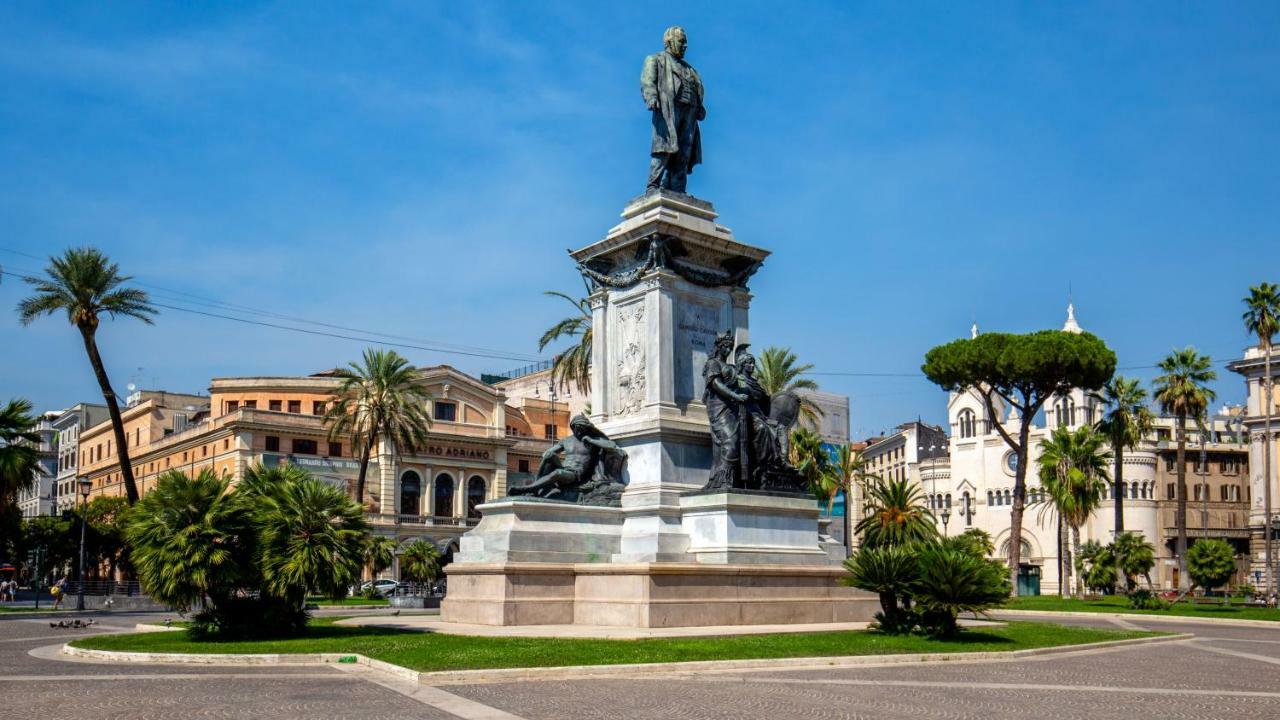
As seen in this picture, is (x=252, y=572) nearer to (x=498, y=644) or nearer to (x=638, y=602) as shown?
(x=498, y=644)

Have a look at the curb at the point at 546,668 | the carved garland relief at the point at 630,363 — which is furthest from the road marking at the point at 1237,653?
the carved garland relief at the point at 630,363

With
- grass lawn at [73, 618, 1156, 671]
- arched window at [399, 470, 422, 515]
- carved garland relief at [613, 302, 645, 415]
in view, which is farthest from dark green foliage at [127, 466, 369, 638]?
arched window at [399, 470, 422, 515]

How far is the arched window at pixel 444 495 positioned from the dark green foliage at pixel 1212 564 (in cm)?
5113

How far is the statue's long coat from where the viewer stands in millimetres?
25562

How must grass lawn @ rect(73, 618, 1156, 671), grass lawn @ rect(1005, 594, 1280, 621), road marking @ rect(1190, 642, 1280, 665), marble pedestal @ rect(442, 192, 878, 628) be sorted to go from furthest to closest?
grass lawn @ rect(1005, 594, 1280, 621)
marble pedestal @ rect(442, 192, 878, 628)
road marking @ rect(1190, 642, 1280, 665)
grass lawn @ rect(73, 618, 1156, 671)

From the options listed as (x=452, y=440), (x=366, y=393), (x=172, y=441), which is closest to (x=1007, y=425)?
(x=452, y=440)

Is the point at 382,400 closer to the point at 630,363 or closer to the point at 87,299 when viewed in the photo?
the point at 87,299

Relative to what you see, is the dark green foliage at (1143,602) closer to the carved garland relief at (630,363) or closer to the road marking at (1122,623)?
the road marking at (1122,623)

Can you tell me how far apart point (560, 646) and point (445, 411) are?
2905 inches

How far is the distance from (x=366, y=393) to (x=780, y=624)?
158ft

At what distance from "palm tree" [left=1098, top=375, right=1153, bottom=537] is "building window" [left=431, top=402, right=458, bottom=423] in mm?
45149

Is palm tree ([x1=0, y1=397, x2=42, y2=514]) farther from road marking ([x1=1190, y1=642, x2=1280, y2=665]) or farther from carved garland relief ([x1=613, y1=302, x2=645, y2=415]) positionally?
road marking ([x1=1190, y1=642, x2=1280, y2=665])

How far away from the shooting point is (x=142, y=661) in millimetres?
16844

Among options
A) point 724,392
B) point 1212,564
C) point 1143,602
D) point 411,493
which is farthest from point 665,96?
point 411,493
